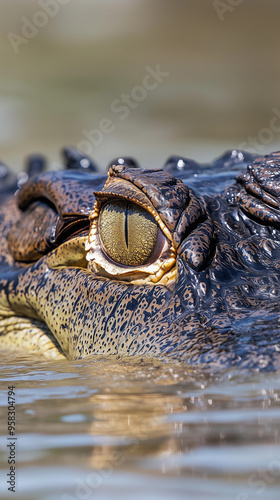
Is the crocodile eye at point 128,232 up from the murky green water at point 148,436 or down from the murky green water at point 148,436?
up

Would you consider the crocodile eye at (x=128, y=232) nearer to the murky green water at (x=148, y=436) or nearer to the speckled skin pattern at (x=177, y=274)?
the speckled skin pattern at (x=177, y=274)

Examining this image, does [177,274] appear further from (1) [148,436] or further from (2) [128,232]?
(1) [148,436]

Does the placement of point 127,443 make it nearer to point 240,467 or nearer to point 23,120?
point 240,467

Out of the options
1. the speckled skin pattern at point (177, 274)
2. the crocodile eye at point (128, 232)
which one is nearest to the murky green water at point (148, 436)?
the speckled skin pattern at point (177, 274)

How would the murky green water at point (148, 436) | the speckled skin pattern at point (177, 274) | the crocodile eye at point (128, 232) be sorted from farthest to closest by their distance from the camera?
A: the crocodile eye at point (128, 232) < the speckled skin pattern at point (177, 274) < the murky green water at point (148, 436)

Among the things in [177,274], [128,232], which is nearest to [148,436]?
[177,274]

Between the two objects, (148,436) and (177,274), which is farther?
(177,274)
